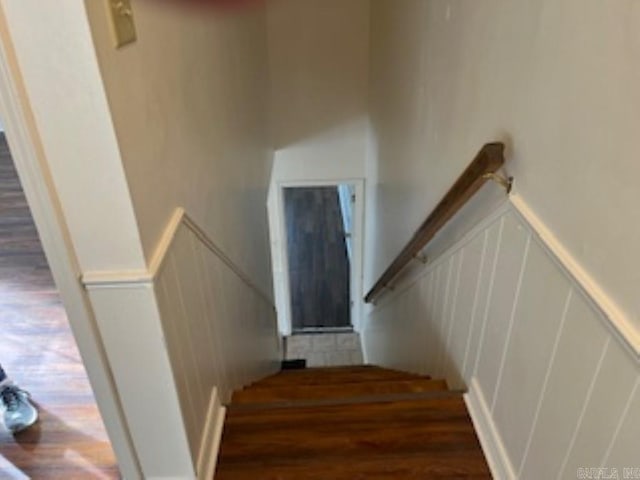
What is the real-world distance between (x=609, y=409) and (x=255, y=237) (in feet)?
7.95

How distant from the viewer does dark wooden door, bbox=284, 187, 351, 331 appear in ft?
19.2

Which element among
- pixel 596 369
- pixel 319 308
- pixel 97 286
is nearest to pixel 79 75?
pixel 97 286

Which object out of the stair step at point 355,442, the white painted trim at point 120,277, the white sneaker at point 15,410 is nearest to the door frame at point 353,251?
the stair step at point 355,442

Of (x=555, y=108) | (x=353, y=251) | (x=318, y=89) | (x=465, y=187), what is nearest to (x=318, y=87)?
(x=318, y=89)

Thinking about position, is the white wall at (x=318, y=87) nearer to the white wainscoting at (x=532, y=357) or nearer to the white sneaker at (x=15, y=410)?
the white wainscoting at (x=532, y=357)

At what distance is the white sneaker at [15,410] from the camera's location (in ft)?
5.69

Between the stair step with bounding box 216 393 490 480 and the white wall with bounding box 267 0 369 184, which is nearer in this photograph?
the stair step with bounding box 216 393 490 480

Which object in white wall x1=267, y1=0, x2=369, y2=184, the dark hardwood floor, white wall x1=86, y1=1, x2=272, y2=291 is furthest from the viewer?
white wall x1=267, y1=0, x2=369, y2=184

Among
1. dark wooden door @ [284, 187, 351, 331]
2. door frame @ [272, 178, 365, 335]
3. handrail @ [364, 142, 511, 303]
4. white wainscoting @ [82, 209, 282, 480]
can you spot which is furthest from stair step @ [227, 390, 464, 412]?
dark wooden door @ [284, 187, 351, 331]

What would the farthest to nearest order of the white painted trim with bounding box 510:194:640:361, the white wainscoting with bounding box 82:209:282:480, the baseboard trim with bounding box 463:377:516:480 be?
1. the baseboard trim with bounding box 463:377:516:480
2. the white wainscoting with bounding box 82:209:282:480
3. the white painted trim with bounding box 510:194:640:361

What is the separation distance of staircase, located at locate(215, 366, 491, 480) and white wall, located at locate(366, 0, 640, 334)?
0.86 metres

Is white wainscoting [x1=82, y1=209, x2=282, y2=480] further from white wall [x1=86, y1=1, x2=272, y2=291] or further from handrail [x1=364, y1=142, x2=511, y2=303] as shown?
handrail [x1=364, y1=142, x2=511, y2=303]

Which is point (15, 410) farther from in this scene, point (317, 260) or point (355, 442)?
point (317, 260)

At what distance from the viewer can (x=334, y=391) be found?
209 centimetres
